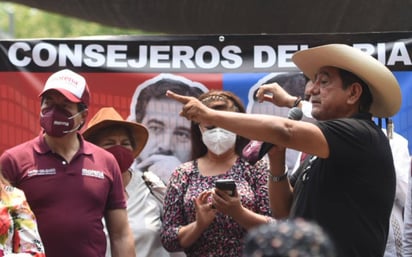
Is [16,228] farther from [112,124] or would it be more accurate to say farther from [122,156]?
[112,124]

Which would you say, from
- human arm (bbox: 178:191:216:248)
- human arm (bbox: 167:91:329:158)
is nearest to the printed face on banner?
human arm (bbox: 178:191:216:248)

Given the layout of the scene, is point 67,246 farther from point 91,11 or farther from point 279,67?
point 91,11

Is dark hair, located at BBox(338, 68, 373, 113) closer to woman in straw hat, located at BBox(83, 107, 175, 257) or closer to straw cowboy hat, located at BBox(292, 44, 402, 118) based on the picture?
straw cowboy hat, located at BBox(292, 44, 402, 118)

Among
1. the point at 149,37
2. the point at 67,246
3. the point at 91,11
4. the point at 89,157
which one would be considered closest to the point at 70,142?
the point at 89,157

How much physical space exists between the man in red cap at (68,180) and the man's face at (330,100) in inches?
50.2

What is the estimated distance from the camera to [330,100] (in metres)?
3.18

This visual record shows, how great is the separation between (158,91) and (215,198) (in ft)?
4.18

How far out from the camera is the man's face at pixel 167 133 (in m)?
5.12

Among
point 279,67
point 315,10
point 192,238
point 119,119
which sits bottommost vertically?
point 192,238

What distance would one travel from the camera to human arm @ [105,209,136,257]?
4086 millimetres

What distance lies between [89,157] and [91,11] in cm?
198

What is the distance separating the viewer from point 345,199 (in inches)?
119

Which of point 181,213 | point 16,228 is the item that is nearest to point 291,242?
point 16,228

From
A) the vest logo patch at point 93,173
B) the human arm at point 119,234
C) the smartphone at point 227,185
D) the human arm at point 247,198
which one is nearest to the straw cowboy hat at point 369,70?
the smartphone at point 227,185
